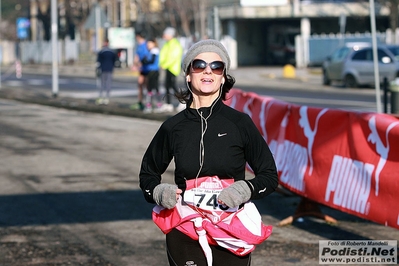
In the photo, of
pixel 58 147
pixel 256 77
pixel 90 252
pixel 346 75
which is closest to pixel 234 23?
pixel 256 77

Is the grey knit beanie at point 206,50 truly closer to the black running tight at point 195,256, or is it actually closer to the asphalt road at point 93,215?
the black running tight at point 195,256

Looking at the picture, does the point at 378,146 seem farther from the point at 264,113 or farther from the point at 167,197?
the point at 167,197

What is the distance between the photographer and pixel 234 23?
56.4 meters

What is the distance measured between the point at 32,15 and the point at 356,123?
77323 millimetres

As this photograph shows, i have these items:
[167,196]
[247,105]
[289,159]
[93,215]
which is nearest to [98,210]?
[93,215]

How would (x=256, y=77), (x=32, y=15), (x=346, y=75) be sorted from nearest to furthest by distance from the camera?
(x=346, y=75) → (x=256, y=77) → (x=32, y=15)

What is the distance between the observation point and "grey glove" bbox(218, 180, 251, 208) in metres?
3.88

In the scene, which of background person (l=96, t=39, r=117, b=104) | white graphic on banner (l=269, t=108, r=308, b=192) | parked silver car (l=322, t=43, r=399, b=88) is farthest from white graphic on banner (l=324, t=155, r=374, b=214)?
parked silver car (l=322, t=43, r=399, b=88)

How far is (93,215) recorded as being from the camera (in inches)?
352

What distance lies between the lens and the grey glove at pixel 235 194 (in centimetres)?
388

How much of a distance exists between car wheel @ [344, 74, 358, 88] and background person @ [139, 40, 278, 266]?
89.6 ft

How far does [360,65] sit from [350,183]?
76.1 ft

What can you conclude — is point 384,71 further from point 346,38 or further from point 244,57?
point 244,57

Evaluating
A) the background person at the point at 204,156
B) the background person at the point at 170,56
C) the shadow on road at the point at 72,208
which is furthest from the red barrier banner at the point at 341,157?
the background person at the point at 170,56
